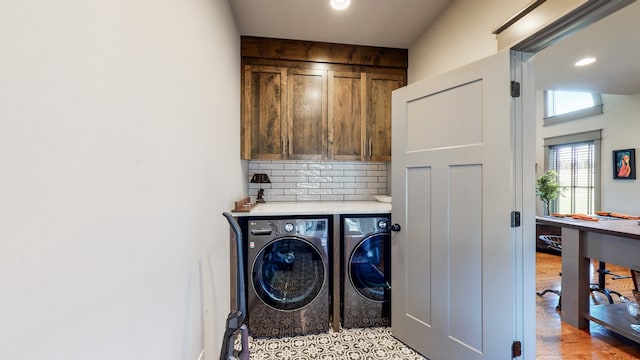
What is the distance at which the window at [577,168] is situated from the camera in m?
4.49

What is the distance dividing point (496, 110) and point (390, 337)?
1839 mm

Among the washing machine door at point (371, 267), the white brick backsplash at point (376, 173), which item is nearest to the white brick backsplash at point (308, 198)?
the white brick backsplash at point (376, 173)

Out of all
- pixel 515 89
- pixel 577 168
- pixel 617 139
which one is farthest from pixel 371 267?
pixel 577 168

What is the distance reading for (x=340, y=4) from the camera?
1.93 metres

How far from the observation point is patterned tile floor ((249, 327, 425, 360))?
180cm

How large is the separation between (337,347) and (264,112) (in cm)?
213

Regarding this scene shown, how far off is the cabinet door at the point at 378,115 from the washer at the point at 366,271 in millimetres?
779

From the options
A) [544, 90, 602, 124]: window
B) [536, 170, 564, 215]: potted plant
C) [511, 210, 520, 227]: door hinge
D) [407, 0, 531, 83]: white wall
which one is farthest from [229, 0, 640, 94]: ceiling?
[544, 90, 602, 124]: window

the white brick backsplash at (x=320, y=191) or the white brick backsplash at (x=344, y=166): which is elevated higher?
the white brick backsplash at (x=344, y=166)

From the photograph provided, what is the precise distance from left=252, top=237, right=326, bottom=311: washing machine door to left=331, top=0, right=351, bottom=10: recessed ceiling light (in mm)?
1871

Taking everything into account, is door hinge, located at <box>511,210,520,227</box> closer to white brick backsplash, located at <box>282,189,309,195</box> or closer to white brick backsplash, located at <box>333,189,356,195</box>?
white brick backsplash, located at <box>333,189,356,195</box>

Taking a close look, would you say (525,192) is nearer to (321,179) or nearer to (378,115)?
(378,115)

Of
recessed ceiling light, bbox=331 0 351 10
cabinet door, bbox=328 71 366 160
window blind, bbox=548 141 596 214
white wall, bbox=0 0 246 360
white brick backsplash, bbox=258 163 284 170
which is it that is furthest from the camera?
window blind, bbox=548 141 596 214

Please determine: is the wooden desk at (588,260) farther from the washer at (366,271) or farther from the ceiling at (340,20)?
the ceiling at (340,20)
